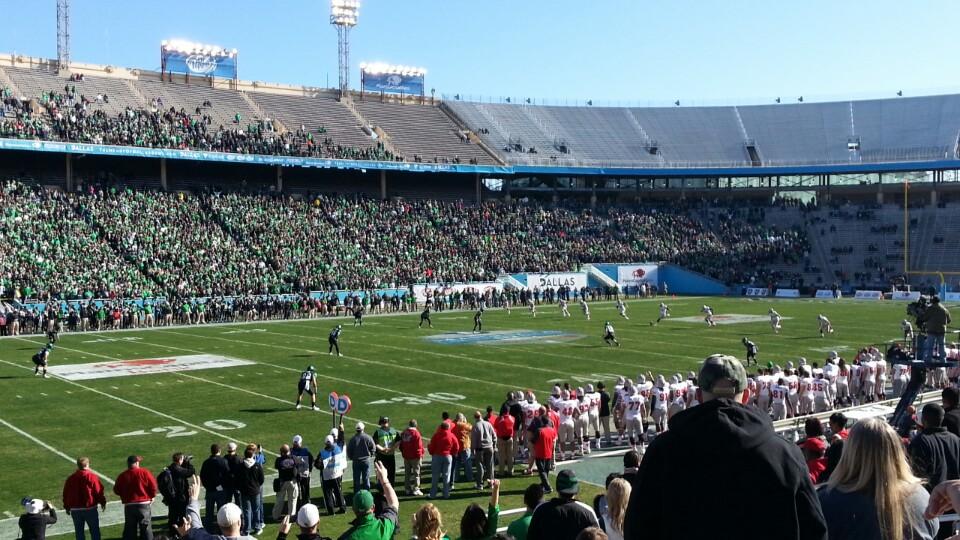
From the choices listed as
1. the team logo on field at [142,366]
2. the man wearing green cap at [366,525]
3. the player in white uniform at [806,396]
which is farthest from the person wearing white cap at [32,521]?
the team logo on field at [142,366]

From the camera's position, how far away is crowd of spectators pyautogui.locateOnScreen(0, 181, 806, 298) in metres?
46.7

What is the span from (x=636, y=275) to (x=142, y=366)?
4226 centimetres

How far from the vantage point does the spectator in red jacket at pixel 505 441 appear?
1552 centimetres

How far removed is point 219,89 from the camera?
69.4m

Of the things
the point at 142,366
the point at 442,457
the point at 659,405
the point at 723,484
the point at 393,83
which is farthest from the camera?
the point at 393,83

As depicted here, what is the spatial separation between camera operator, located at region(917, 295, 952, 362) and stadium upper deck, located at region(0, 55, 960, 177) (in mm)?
47442

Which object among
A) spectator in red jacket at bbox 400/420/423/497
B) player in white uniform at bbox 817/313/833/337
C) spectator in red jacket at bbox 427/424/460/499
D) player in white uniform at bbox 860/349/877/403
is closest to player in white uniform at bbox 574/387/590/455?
spectator in red jacket at bbox 427/424/460/499

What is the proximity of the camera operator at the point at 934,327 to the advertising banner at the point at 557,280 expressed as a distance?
140 feet

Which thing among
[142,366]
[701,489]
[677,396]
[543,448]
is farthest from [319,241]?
[701,489]

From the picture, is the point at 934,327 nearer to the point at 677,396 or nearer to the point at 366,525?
the point at 677,396

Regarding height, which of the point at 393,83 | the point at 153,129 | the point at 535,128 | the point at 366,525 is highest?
the point at 393,83

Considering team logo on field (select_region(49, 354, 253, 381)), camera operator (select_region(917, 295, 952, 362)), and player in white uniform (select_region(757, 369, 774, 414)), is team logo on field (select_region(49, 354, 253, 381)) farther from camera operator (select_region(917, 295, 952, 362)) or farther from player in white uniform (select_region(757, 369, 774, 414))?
camera operator (select_region(917, 295, 952, 362))

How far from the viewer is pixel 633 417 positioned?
709 inches

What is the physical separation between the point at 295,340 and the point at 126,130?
2595 centimetres
